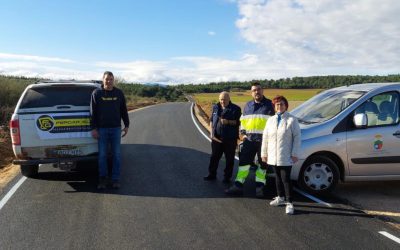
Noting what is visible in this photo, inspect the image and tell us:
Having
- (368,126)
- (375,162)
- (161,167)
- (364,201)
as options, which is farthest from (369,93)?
(161,167)

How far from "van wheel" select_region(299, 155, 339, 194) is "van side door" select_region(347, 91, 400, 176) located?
34cm

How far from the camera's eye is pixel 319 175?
6.91m

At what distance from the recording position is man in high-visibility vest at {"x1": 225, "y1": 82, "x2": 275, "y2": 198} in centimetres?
689

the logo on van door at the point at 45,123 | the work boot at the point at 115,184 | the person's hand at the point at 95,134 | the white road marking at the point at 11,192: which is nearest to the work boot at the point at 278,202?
the work boot at the point at 115,184

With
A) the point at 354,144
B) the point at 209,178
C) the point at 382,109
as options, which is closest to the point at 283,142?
the point at 354,144

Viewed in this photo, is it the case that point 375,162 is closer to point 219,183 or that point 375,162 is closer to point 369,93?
point 369,93

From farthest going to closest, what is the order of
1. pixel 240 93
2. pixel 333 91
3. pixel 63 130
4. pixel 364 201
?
pixel 240 93, pixel 333 91, pixel 63 130, pixel 364 201

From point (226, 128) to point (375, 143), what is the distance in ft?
8.48

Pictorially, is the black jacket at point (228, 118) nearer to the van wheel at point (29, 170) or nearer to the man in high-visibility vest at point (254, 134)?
the man in high-visibility vest at point (254, 134)

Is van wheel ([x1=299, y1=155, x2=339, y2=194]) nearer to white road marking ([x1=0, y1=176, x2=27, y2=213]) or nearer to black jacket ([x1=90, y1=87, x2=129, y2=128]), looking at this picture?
black jacket ([x1=90, y1=87, x2=129, y2=128])

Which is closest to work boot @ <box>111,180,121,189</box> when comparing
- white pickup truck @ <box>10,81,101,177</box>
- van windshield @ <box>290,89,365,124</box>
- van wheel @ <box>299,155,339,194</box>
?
white pickup truck @ <box>10,81,101,177</box>

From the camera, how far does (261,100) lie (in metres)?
6.96

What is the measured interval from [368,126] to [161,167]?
450cm

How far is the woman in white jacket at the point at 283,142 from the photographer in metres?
6.05
